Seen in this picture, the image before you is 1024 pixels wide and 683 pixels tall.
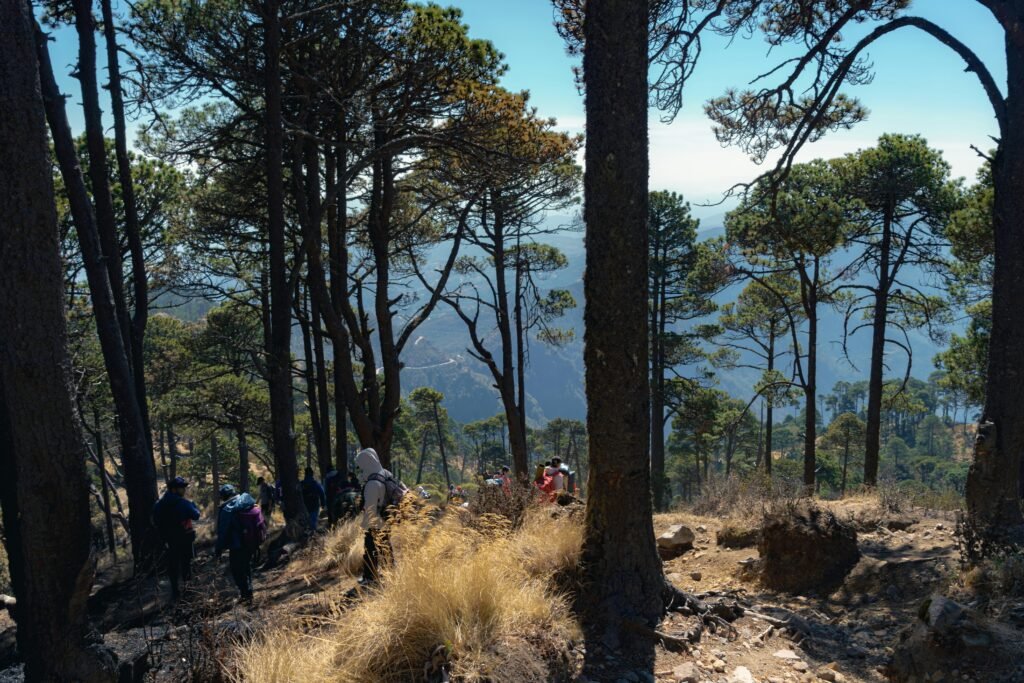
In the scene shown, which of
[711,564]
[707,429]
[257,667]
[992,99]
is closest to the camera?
[257,667]

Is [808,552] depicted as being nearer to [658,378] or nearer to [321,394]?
[321,394]

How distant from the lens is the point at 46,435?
14.2 feet

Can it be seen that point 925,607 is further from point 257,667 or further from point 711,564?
point 257,667

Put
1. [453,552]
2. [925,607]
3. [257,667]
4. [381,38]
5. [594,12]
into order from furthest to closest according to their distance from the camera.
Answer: [381,38] → [594,12] → [453,552] → [925,607] → [257,667]

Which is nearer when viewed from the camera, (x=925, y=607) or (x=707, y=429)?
(x=925, y=607)

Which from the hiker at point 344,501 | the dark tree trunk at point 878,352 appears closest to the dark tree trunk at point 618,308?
the hiker at point 344,501

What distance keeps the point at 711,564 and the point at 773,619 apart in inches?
100

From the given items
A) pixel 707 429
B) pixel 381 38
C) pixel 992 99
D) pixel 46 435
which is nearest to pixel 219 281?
pixel 381 38

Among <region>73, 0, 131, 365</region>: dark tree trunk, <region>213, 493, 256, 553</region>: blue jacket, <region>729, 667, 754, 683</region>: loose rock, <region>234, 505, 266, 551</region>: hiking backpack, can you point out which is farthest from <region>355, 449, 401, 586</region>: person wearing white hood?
<region>73, 0, 131, 365</region>: dark tree trunk

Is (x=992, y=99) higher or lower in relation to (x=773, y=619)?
higher

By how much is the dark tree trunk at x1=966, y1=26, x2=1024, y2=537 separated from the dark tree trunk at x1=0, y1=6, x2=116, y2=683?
22.5ft

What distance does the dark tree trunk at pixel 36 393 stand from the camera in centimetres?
423

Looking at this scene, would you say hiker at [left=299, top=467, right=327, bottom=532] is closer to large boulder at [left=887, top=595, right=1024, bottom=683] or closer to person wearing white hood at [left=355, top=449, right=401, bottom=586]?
person wearing white hood at [left=355, top=449, right=401, bottom=586]

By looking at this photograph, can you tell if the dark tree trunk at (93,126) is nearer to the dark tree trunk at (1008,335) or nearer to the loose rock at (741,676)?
the loose rock at (741,676)
